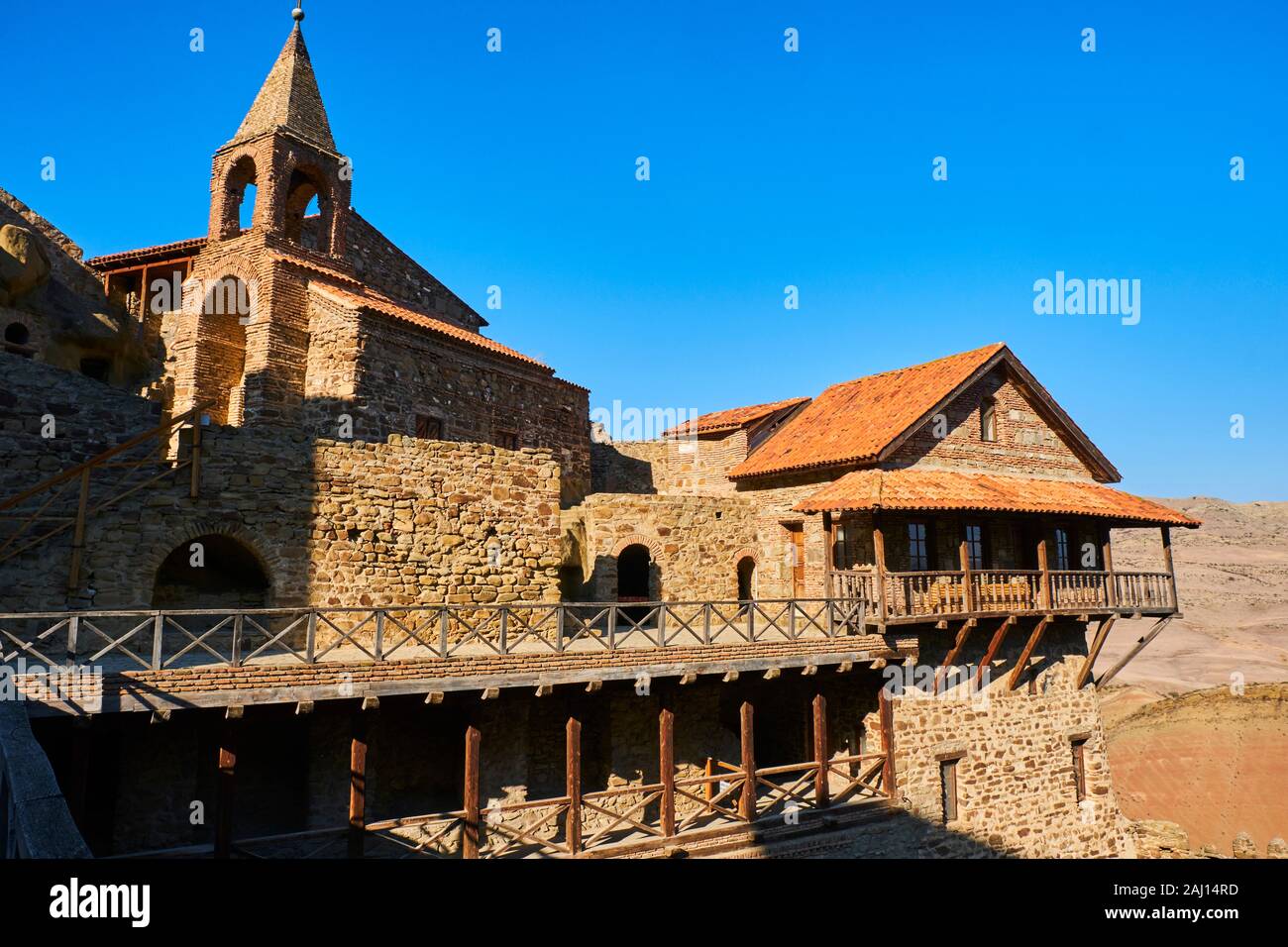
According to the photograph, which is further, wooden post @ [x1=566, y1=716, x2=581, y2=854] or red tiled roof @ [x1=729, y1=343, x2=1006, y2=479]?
red tiled roof @ [x1=729, y1=343, x2=1006, y2=479]

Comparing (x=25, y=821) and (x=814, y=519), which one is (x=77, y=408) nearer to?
(x=25, y=821)

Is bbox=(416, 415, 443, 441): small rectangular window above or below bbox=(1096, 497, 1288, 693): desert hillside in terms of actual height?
above

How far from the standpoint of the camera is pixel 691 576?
20.7m

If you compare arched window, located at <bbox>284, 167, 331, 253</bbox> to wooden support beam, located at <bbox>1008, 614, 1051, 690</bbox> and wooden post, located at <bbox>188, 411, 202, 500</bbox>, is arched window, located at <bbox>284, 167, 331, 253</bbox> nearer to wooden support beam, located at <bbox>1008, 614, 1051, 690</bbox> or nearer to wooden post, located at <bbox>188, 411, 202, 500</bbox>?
wooden post, located at <bbox>188, 411, 202, 500</bbox>

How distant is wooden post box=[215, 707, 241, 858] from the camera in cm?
1070

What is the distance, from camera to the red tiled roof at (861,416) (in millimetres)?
19844

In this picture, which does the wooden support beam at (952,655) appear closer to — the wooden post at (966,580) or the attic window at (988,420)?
the wooden post at (966,580)

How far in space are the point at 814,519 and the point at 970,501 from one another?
4.18m

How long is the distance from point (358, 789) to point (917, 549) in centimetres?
1326

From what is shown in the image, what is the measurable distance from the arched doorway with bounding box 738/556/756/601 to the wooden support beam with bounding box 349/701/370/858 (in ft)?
39.5

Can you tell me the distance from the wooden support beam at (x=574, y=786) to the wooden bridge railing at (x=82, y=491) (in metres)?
7.41

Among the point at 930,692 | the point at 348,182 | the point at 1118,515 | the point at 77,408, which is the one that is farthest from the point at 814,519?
the point at 348,182

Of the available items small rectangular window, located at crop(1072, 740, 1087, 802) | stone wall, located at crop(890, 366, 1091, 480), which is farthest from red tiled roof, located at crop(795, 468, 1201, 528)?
small rectangular window, located at crop(1072, 740, 1087, 802)

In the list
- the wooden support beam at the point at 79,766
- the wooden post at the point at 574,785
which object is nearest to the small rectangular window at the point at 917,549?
the wooden post at the point at 574,785
